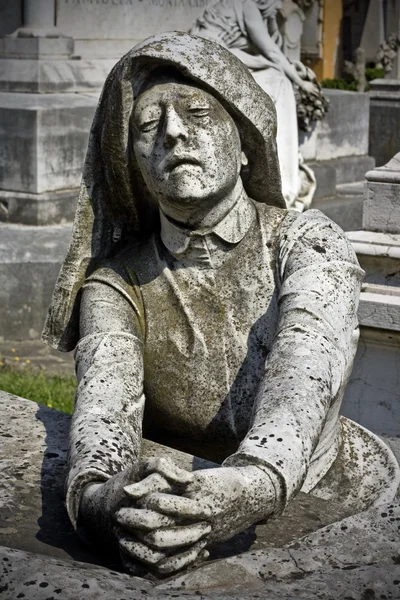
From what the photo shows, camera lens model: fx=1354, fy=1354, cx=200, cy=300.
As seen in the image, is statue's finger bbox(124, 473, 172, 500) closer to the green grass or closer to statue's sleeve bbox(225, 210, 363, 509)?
statue's sleeve bbox(225, 210, 363, 509)

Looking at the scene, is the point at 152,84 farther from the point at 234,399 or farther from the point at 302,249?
the point at 234,399

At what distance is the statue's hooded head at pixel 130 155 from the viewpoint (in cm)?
330

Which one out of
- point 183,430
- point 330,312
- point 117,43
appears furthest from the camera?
point 117,43

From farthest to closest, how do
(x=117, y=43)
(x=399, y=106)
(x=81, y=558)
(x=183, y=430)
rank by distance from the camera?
(x=399, y=106), (x=117, y=43), (x=183, y=430), (x=81, y=558)

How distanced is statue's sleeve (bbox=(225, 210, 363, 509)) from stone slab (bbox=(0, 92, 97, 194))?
4.54 m

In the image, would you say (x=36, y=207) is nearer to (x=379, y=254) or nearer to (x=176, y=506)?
(x=379, y=254)

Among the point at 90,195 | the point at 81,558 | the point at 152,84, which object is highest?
the point at 152,84

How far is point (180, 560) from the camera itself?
102 inches

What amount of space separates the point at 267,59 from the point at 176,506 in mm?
7510

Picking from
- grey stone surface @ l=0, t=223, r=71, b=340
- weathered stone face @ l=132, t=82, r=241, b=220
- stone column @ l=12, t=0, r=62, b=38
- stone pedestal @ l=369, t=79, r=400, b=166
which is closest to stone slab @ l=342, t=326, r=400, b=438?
weathered stone face @ l=132, t=82, r=241, b=220

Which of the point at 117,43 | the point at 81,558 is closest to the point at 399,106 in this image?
the point at 117,43

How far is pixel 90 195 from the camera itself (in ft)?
11.7

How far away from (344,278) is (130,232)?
624 millimetres

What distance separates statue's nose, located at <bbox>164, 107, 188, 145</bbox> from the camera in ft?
10.6
